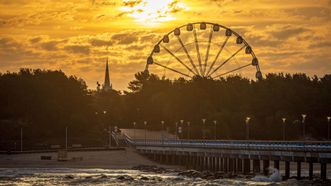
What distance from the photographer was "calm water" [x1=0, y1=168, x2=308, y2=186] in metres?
92.6

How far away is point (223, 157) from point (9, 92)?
71917 millimetres

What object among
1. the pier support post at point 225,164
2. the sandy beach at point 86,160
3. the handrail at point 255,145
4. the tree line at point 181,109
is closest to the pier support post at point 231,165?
the pier support post at point 225,164

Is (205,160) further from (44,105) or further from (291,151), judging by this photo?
(44,105)

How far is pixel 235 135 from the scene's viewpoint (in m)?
160

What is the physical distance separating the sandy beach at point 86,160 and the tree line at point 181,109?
66.7 ft

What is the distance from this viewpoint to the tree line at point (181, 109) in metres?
163

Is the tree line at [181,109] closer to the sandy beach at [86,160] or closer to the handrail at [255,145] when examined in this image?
the sandy beach at [86,160]

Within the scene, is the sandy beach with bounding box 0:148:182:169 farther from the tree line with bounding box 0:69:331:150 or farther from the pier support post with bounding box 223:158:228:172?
the tree line with bounding box 0:69:331:150

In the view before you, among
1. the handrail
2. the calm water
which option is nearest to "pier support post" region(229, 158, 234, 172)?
the handrail

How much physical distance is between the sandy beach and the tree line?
20315 mm

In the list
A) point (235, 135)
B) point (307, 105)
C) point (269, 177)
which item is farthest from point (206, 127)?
point (269, 177)

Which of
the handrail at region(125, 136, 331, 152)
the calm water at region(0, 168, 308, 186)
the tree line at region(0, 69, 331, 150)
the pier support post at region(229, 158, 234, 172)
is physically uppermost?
the tree line at region(0, 69, 331, 150)

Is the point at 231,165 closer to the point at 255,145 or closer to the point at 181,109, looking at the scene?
the point at 255,145

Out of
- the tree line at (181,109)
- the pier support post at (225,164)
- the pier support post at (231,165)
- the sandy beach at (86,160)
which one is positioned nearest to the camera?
the pier support post at (231,165)
